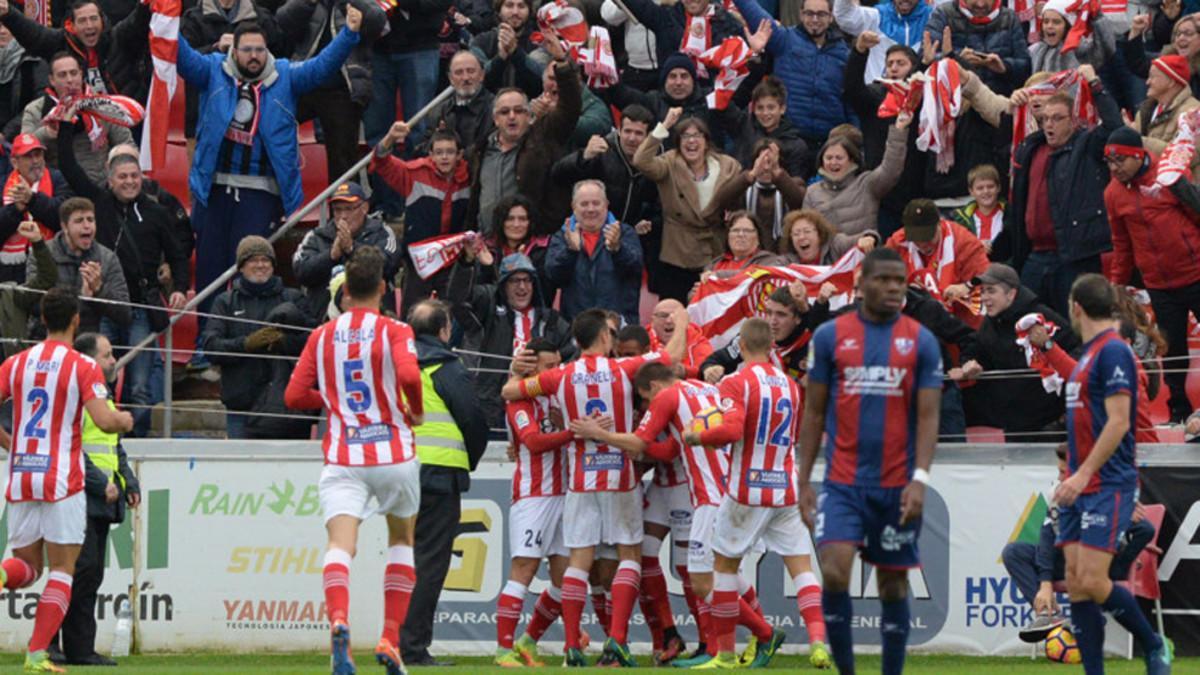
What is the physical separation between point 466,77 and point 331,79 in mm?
1279

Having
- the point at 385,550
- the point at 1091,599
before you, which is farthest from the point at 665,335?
the point at 1091,599

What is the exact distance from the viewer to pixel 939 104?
1661cm

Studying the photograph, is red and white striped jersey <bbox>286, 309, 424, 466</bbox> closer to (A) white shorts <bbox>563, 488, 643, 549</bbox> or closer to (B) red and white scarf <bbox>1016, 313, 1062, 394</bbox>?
(A) white shorts <bbox>563, 488, 643, 549</bbox>

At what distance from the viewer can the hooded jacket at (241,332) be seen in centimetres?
1606

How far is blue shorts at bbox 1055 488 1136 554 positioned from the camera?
1069 cm

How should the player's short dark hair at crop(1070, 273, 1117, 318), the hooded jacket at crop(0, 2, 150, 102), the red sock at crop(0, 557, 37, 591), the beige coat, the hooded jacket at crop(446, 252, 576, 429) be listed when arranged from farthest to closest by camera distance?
the hooded jacket at crop(0, 2, 150, 102) → the beige coat → the hooded jacket at crop(446, 252, 576, 429) → the red sock at crop(0, 557, 37, 591) → the player's short dark hair at crop(1070, 273, 1117, 318)

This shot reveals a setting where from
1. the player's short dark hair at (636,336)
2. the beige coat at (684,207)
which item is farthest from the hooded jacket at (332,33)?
the player's short dark hair at (636,336)

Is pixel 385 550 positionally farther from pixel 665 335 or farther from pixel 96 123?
pixel 96 123

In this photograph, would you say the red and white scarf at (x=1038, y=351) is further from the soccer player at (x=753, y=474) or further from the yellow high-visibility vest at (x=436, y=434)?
the yellow high-visibility vest at (x=436, y=434)

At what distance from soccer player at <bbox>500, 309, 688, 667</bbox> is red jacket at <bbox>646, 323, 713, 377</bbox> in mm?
1130

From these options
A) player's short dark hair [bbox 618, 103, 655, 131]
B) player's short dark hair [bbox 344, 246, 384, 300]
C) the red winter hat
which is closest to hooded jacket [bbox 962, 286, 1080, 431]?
the red winter hat

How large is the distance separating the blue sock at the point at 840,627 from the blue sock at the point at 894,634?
0.18 meters

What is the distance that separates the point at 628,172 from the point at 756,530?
16.0ft

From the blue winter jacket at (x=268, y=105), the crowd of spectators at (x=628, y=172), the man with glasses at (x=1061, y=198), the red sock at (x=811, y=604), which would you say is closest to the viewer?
the red sock at (x=811, y=604)
